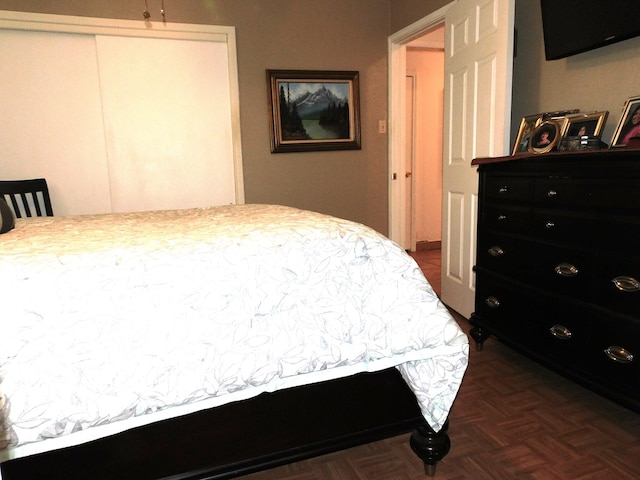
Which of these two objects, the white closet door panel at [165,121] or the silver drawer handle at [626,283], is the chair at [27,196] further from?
Answer: the silver drawer handle at [626,283]

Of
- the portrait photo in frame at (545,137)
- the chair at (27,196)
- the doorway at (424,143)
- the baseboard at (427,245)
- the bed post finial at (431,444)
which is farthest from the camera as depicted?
the baseboard at (427,245)

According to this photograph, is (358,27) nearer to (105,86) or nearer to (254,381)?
(105,86)

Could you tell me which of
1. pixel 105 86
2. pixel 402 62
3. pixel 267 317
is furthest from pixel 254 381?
pixel 402 62

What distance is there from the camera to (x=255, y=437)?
49.8 inches

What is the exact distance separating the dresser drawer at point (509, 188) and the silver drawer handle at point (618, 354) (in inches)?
26.4

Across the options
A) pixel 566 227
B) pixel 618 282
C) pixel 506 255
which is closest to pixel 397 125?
pixel 506 255

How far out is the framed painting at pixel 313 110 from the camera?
361 cm

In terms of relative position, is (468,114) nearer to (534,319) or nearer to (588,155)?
(588,155)

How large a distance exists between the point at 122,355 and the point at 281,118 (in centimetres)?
285

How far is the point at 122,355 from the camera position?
108 centimetres

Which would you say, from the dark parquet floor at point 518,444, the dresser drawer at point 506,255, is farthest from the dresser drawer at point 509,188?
the dark parquet floor at point 518,444

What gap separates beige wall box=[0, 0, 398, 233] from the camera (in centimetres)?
346

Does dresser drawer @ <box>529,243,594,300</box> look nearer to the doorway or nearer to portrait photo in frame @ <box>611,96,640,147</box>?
portrait photo in frame @ <box>611,96,640,147</box>

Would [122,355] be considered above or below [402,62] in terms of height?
below
